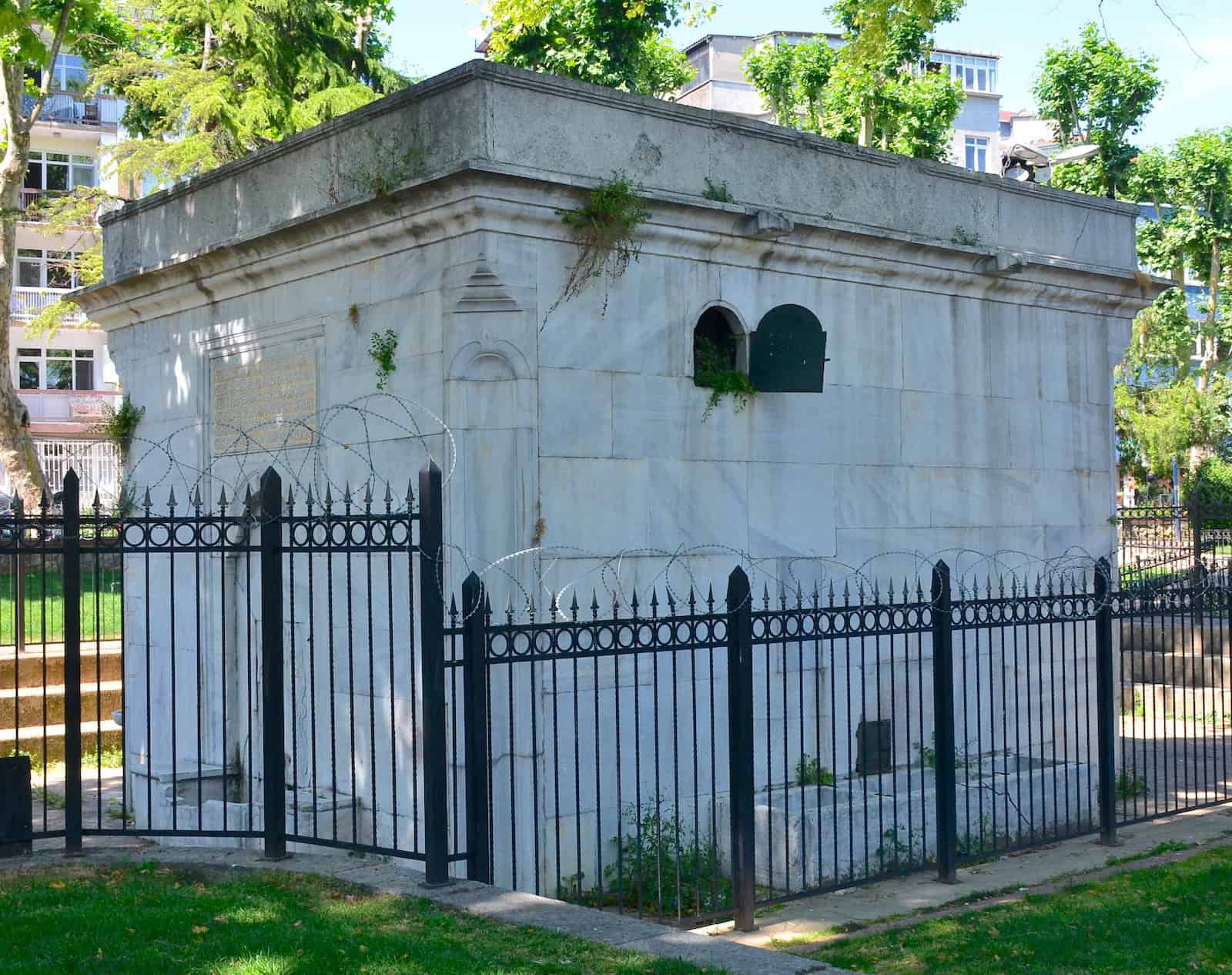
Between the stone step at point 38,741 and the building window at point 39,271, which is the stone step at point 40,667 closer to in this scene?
the stone step at point 38,741

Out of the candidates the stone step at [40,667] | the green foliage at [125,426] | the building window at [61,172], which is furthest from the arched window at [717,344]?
the building window at [61,172]

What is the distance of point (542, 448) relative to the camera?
9398mm

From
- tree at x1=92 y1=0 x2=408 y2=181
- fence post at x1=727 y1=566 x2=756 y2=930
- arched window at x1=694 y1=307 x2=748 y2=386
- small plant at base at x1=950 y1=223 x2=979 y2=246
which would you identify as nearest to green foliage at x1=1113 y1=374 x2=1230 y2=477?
tree at x1=92 y1=0 x2=408 y2=181

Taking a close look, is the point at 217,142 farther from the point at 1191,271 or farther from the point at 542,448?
the point at 1191,271

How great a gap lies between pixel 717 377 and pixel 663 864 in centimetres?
366

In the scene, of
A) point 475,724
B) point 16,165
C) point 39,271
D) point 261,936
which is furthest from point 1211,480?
point 261,936

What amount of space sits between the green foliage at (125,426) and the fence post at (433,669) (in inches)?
256

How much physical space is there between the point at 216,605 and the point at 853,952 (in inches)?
265

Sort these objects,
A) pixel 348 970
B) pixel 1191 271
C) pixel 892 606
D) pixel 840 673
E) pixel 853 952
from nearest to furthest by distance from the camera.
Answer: pixel 348 970 < pixel 853 952 < pixel 892 606 < pixel 840 673 < pixel 1191 271

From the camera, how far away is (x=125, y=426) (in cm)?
1285

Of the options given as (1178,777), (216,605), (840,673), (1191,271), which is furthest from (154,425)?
(1191,271)

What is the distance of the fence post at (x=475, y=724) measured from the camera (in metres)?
7.29

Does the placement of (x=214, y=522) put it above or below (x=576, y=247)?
below

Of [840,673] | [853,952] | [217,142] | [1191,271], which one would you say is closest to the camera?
[853,952]
